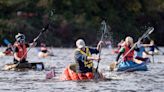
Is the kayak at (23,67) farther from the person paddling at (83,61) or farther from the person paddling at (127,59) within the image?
the person paddling at (83,61)

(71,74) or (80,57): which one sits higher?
(80,57)

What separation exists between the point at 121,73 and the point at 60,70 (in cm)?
356

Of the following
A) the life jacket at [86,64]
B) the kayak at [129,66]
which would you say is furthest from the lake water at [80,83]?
the life jacket at [86,64]

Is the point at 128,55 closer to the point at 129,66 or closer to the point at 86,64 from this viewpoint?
the point at 129,66

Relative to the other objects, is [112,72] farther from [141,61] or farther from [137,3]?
[137,3]

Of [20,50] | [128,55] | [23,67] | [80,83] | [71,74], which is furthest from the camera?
[20,50]

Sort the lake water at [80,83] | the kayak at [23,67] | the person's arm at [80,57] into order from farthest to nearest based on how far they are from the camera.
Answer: the kayak at [23,67] → the person's arm at [80,57] → the lake water at [80,83]

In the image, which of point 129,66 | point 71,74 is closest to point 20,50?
point 129,66

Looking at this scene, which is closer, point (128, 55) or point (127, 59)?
point (128, 55)

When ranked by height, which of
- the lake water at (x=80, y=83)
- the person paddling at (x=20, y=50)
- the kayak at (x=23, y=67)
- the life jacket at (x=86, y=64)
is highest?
the person paddling at (x=20, y=50)

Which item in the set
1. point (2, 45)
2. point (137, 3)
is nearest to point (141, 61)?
point (2, 45)

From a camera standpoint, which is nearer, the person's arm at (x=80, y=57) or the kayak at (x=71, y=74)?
the person's arm at (x=80, y=57)

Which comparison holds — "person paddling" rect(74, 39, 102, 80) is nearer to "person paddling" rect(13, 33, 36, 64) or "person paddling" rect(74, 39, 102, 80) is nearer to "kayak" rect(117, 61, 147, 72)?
"kayak" rect(117, 61, 147, 72)

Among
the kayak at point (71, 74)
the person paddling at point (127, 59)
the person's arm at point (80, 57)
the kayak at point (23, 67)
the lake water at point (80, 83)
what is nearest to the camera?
the lake water at point (80, 83)
